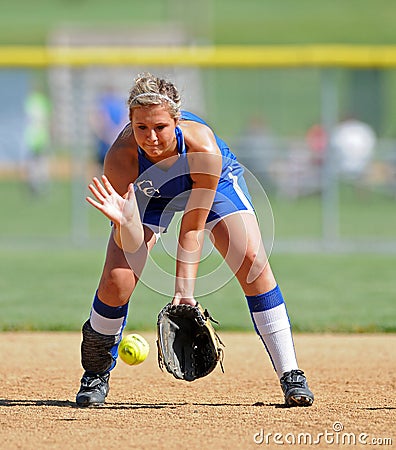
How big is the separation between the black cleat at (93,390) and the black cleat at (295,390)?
2.72 feet

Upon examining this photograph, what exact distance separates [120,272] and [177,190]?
445 millimetres

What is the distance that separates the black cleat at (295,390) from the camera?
406cm

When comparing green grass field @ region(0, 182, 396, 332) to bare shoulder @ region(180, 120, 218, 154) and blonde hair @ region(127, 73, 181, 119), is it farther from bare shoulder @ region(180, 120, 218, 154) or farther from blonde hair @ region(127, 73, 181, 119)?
blonde hair @ region(127, 73, 181, 119)

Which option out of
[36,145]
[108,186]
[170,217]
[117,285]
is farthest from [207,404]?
[36,145]

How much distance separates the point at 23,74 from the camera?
38.3 feet

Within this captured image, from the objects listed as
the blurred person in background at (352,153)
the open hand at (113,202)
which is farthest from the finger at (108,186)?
the blurred person in background at (352,153)

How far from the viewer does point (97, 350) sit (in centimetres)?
422

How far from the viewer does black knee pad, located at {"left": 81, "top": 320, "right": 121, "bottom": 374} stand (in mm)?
4199

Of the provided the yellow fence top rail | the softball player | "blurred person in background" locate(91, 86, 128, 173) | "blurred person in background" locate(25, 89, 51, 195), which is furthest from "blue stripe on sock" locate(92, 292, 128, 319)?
"blurred person in background" locate(91, 86, 128, 173)

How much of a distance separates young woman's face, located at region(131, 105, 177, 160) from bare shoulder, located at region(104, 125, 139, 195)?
5.4 inches

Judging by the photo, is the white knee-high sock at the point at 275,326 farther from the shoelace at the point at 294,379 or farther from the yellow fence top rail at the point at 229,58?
the yellow fence top rail at the point at 229,58

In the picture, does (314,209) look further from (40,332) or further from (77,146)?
(40,332)

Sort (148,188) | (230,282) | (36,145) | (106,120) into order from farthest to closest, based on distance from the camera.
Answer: (36,145) < (106,120) < (230,282) < (148,188)

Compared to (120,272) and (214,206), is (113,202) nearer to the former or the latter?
(120,272)
